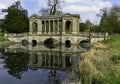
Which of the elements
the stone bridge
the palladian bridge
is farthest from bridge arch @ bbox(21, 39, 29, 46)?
the stone bridge

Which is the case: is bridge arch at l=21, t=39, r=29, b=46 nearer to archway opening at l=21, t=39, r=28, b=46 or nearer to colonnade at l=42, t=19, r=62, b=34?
archway opening at l=21, t=39, r=28, b=46

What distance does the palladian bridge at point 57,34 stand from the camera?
8400 centimetres

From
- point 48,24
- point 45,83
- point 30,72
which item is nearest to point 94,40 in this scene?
point 48,24

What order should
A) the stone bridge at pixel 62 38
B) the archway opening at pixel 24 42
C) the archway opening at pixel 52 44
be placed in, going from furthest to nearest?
the archway opening at pixel 24 42
the archway opening at pixel 52 44
the stone bridge at pixel 62 38

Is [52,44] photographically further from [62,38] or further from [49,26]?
[62,38]

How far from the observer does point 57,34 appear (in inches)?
3410

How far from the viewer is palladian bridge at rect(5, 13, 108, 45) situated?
84000 millimetres

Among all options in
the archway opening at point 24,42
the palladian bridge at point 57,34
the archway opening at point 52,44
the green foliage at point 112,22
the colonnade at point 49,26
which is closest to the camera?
the archway opening at point 52,44

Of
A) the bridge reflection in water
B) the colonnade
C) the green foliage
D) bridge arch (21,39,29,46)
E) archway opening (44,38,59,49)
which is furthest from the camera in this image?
the green foliage

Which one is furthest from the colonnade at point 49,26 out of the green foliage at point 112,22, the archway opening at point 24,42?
the green foliage at point 112,22

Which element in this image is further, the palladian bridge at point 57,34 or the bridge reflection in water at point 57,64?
the palladian bridge at point 57,34

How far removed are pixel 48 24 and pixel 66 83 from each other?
235 ft

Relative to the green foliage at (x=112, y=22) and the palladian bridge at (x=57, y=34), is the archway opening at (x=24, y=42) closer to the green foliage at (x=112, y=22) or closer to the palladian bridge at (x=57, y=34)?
the palladian bridge at (x=57, y=34)

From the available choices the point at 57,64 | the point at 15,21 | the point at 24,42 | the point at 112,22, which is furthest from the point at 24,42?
the point at 57,64
